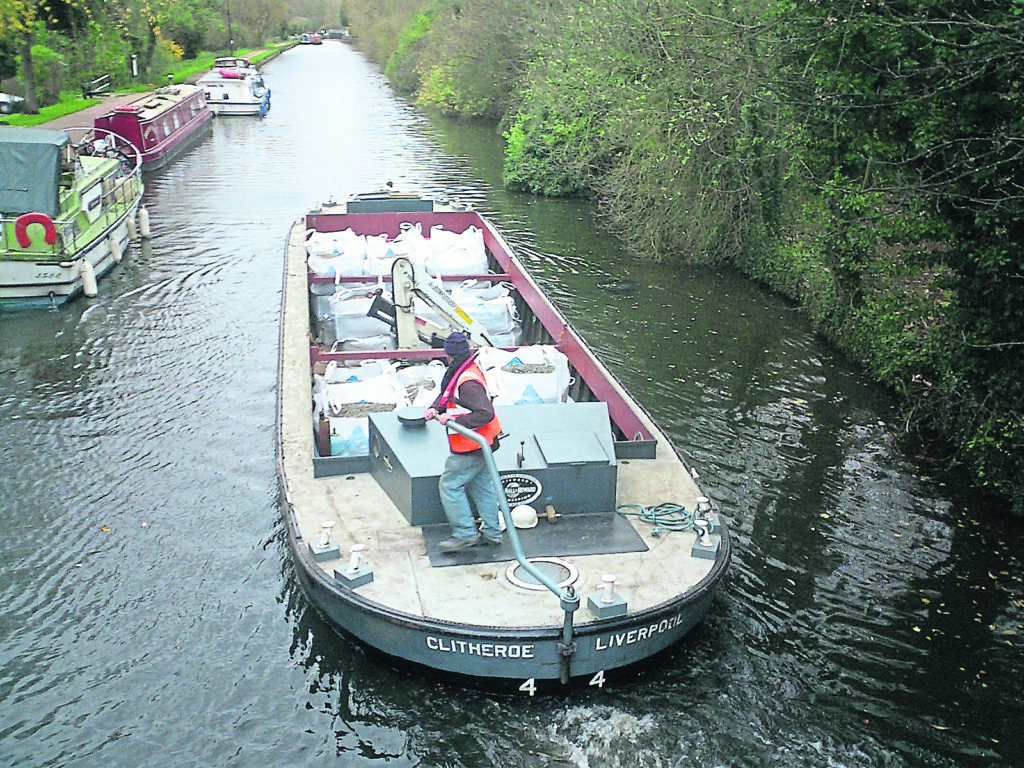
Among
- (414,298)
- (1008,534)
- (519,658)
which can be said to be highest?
(414,298)

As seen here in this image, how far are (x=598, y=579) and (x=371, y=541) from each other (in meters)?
1.78

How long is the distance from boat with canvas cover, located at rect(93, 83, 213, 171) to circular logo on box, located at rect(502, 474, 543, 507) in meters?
24.5

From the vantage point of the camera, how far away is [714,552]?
7.86m

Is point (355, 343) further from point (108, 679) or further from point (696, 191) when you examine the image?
point (696, 191)

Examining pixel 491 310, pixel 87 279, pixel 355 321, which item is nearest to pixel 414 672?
pixel 355 321

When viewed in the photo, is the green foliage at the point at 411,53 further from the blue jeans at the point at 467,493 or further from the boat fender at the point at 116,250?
the blue jeans at the point at 467,493

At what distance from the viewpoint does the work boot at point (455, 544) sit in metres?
7.78

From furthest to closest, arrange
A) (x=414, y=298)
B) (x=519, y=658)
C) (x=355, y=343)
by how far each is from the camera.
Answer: (x=355, y=343) < (x=414, y=298) < (x=519, y=658)

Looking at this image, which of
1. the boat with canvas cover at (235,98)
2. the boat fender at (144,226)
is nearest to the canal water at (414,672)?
the boat fender at (144,226)

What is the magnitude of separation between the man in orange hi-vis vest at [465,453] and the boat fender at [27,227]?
38.2 ft

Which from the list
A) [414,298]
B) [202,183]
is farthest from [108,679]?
[202,183]

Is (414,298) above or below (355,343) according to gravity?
above

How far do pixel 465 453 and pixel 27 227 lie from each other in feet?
40.5

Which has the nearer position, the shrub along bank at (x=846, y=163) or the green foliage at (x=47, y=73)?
the shrub along bank at (x=846, y=163)
